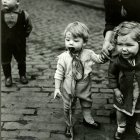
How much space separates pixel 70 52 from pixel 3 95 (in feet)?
5.37

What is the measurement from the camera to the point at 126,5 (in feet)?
13.9

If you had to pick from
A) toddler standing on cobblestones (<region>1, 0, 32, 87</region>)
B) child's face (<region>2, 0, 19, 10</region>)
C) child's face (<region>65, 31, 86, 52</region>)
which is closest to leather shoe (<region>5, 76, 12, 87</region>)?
toddler standing on cobblestones (<region>1, 0, 32, 87</region>)

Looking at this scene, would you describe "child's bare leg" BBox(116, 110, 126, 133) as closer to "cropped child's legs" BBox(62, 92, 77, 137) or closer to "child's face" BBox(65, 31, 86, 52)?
"cropped child's legs" BBox(62, 92, 77, 137)

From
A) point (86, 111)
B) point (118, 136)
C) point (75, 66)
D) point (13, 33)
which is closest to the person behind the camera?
point (75, 66)

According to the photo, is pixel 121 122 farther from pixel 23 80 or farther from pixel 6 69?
pixel 6 69

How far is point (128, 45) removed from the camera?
152 inches

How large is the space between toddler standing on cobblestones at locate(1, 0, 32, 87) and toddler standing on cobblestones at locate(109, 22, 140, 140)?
1.84 m

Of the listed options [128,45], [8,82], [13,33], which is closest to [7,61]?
[8,82]

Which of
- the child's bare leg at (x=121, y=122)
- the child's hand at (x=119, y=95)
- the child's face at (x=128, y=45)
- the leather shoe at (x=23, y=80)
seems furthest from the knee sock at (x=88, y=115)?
the leather shoe at (x=23, y=80)

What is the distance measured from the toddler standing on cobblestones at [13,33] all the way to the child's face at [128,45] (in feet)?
6.40

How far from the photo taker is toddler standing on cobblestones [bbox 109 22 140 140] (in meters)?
3.85

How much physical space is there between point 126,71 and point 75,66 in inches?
21.9

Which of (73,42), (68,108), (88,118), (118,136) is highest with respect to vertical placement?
(73,42)

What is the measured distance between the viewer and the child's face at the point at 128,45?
12.6ft
